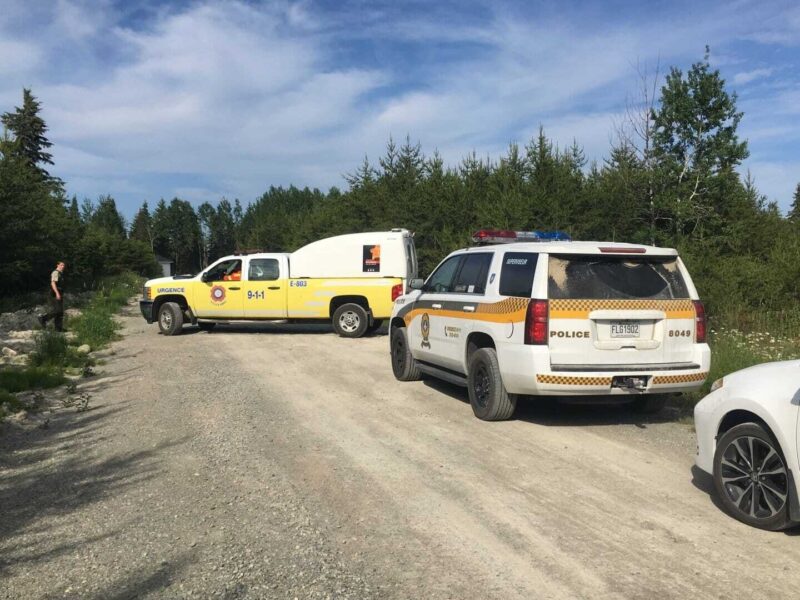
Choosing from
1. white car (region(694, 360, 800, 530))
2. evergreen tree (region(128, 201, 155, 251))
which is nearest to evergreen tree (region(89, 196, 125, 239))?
evergreen tree (region(128, 201, 155, 251))

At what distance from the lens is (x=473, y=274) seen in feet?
26.5

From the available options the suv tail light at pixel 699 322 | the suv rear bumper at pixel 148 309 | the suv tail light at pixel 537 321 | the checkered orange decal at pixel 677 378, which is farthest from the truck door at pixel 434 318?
the suv rear bumper at pixel 148 309

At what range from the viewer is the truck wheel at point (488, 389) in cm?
712

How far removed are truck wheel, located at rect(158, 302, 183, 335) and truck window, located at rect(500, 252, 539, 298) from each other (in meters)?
11.5

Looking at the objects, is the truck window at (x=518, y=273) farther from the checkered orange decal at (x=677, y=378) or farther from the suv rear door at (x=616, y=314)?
the checkered orange decal at (x=677, y=378)

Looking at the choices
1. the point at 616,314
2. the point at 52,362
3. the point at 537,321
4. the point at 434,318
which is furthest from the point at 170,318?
the point at 616,314

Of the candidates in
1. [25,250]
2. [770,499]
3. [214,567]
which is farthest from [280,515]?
[25,250]

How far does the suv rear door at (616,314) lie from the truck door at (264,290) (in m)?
10.8

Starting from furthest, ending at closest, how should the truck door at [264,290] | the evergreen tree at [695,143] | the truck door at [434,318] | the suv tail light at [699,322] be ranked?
the evergreen tree at [695,143], the truck door at [264,290], the truck door at [434,318], the suv tail light at [699,322]

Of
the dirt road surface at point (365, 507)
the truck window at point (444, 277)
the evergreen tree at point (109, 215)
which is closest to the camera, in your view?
the dirt road surface at point (365, 507)

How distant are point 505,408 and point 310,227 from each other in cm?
4451

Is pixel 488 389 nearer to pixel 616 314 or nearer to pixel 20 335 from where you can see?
pixel 616 314

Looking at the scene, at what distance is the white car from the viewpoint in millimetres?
4039

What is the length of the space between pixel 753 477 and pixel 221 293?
14166 mm
